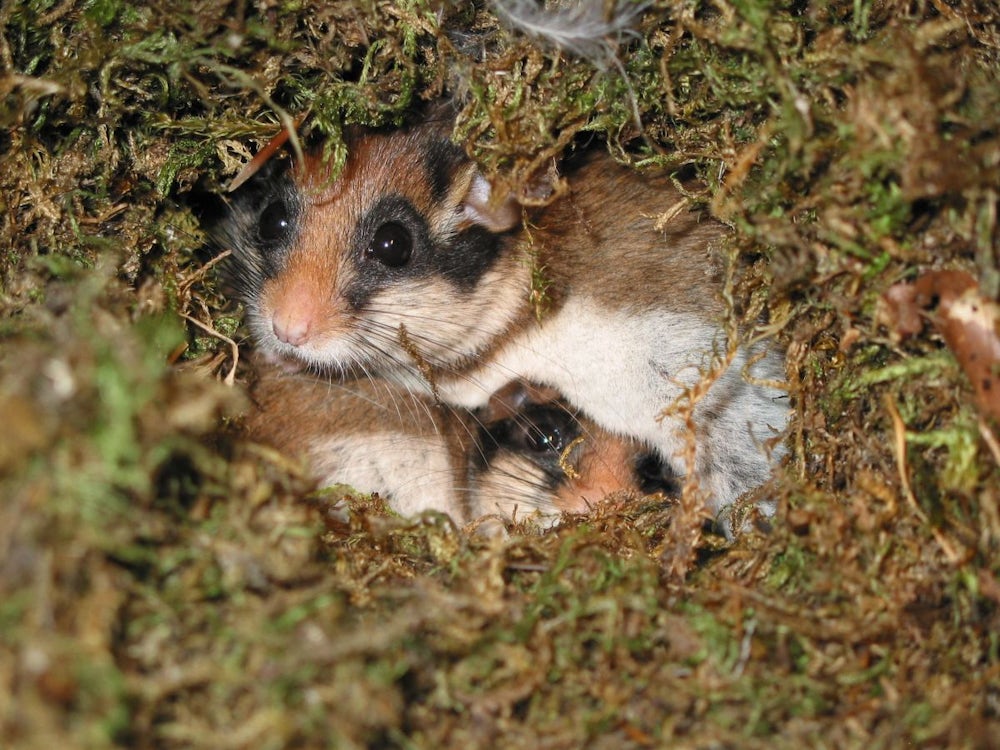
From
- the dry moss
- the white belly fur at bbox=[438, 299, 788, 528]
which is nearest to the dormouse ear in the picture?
the dry moss

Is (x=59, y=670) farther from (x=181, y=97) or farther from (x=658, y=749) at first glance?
(x=181, y=97)

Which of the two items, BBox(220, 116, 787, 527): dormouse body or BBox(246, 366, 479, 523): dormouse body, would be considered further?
BBox(246, 366, 479, 523): dormouse body

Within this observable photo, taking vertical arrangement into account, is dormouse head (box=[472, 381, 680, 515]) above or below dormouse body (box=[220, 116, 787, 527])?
below

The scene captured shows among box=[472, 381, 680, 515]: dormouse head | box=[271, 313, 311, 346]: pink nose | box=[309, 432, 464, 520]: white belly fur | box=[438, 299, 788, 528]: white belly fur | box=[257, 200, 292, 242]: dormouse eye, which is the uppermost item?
box=[257, 200, 292, 242]: dormouse eye

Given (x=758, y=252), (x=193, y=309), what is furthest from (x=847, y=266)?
(x=193, y=309)

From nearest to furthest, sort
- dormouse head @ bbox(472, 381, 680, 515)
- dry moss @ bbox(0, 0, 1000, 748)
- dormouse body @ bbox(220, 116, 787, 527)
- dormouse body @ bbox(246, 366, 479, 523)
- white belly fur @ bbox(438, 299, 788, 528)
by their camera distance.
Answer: dry moss @ bbox(0, 0, 1000, 748) → dormouse body @ bbox(220, 116, 787, 527) → white belly fur @ bbox(438, 299, 788, 528) → dormouse head @ bbox(472, 381, 680, 515) → dormouse body @ bbox(246, 366, 479, 523)

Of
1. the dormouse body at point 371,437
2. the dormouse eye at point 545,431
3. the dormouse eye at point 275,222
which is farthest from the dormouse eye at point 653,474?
the dormouse eye at point 275,222

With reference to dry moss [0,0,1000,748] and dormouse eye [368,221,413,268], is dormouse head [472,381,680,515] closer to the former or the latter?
dry moss [0,0,1000,748]

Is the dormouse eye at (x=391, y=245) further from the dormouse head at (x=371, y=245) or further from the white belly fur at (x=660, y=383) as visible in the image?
the white belly fur at (x=660, y=383)
